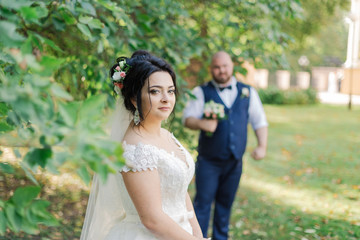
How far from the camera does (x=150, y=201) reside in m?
1.83

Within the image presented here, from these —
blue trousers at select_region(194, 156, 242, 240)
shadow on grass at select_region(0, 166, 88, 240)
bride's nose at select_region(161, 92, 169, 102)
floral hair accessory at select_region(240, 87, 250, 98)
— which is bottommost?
shadow on grass at select_region(0, 166, 88, 240)

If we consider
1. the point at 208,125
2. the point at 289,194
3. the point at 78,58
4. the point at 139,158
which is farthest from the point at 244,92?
the point at 289,194

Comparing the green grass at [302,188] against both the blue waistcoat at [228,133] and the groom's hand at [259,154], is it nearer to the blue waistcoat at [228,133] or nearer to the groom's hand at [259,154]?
the groom's hand at [259,154]

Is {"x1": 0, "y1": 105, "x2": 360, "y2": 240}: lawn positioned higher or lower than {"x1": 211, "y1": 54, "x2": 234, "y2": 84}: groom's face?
lower

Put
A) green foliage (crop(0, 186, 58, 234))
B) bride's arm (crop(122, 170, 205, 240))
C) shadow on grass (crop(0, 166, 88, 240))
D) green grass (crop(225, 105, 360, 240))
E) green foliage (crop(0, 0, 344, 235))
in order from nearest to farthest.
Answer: green foliage (crop(0, 0, 344, 235)), green foliage (crop(0, 186, 58, 234)), bride's arm (crop(122, 170, 205, 240)), shadow on grass (crop(0, 166, 88, 240)), green grass (crop(225, 105, 360, 240))

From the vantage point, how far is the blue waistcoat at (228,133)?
4.07 m

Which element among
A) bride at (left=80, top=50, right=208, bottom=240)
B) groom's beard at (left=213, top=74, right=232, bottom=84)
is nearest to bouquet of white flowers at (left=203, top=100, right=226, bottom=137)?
groom's beard at (left=213, top=74, right=232, bottom=84)

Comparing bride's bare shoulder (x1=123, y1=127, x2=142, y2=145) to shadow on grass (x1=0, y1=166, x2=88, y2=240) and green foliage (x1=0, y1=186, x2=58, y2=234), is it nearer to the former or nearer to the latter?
green foliage (x1=0, y1=186, x2=58, y2=234)

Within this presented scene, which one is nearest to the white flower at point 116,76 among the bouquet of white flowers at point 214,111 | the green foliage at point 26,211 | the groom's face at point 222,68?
the green foliage at point 26,211

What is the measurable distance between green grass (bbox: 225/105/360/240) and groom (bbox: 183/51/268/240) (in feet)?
3.01

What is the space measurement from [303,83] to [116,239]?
3115cm

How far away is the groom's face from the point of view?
4.01 m

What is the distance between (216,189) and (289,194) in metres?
2.89

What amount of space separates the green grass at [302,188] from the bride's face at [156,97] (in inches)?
127
